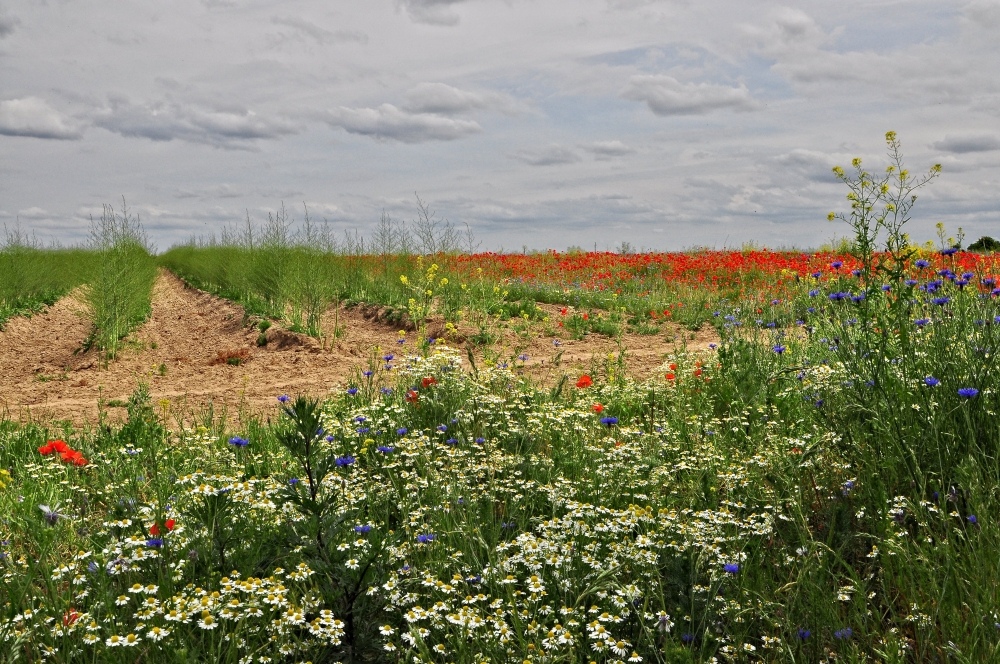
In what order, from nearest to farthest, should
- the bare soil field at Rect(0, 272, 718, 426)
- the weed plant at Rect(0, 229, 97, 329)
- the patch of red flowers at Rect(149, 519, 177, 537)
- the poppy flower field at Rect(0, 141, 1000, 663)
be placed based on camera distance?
the poppy flower field at Rect(0, 141, 1000, 663), the patch of red flowers at Rect(149, 519, 177, 537), the bare soil field at Rect(0, 272, 718, 426), the weed plant at Rect(0, 229, 97, 329)

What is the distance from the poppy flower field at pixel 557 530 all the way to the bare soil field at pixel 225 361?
5.59 ft

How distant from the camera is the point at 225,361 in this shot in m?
9.71

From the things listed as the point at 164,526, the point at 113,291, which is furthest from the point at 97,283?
the point at 164,526

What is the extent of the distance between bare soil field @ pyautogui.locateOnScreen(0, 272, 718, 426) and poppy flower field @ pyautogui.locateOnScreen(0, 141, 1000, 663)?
1705 millimetres

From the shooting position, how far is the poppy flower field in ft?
8.68

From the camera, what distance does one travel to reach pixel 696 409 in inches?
220

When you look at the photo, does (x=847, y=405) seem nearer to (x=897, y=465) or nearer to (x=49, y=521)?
(x=897, y=465)

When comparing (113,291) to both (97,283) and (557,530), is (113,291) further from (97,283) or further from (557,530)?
(557,530)

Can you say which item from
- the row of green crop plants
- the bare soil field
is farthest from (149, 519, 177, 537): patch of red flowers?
the row of green crop plants

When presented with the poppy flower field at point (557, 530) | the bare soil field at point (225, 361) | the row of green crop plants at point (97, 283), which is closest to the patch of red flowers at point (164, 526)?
the poppy flower field at point (557, 530)

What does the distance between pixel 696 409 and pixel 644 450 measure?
58.3 inches

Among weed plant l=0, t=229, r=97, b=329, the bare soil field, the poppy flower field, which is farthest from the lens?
weed plant l=0, t=229, r=97, b=329

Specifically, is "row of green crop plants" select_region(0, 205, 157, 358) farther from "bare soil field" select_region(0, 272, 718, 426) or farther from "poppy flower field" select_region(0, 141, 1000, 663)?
"poppy flower field" select_region(0, 141, 1000, 663)

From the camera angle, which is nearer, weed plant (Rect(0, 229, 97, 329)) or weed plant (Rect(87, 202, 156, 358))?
weed plant (Rect(87, 202, 156, 358))
